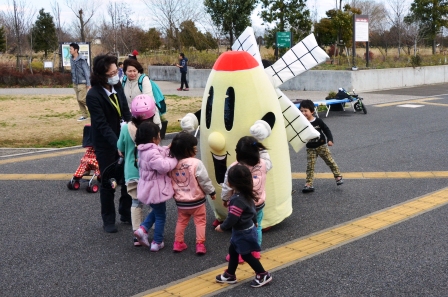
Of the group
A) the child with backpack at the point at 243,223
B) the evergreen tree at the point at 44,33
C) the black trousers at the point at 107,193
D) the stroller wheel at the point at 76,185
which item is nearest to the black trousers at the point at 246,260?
the child with backpack at the point at 243,223

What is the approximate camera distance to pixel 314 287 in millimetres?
4504

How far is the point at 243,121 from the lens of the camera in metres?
5.62

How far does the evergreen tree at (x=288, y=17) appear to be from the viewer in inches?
1083

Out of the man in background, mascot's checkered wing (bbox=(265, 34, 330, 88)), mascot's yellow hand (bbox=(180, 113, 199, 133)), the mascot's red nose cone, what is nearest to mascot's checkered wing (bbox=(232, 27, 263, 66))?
mascot's checkered wing (bbox=(265, 34, 330, 88))

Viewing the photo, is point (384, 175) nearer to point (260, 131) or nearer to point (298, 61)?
point (298, 61)

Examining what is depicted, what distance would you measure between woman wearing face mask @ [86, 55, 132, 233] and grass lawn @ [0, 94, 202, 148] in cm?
597

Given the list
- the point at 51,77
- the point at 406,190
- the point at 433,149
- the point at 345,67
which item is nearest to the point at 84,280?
the point at 406,190

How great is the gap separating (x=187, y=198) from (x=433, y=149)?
663 centimetres

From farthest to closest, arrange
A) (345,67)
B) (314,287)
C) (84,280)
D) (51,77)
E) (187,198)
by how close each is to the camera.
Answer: (51,77) → (345,67) → (187,198) → (84,280) → (314,287)

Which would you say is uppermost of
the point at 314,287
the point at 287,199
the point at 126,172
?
the point at 126,172

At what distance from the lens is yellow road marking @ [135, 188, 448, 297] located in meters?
4.57

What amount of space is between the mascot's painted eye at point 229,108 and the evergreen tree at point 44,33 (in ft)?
133

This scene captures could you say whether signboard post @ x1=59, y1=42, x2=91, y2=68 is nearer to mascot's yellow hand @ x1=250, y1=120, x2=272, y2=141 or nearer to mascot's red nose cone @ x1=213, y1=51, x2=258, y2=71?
mascot's red nose cone @ x1=213, y1=51, x2=258, y2=71

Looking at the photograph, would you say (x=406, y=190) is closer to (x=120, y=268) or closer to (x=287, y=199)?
(x=287, y=199)
